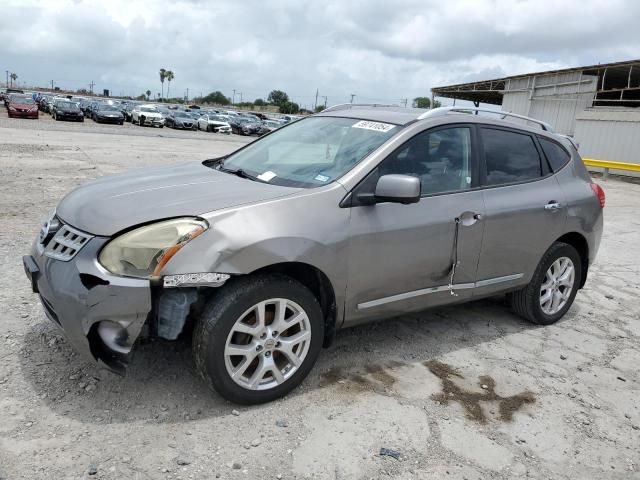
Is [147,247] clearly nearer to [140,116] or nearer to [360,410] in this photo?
[360,410]

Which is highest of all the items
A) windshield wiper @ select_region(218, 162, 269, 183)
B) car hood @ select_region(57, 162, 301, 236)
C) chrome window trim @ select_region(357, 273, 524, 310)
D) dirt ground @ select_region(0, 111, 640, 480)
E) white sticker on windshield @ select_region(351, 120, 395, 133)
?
white sticker on windshield @ select_region(351, 120, 395, 133)

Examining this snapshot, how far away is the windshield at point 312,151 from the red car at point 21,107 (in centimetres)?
3359

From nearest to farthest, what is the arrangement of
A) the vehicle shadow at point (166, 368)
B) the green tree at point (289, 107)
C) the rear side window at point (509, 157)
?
the vehicle shadow at point (166, 368) → the rear side window at point (509, 157) → the green tree at point (289, 107)

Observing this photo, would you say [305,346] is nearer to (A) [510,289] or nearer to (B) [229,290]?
(B) [229,290]

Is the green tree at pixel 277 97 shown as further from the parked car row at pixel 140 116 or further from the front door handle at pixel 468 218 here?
the front door handle at pixel 468 218

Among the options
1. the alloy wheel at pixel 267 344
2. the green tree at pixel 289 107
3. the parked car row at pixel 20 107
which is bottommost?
the alloy wheel at pixel 267 344

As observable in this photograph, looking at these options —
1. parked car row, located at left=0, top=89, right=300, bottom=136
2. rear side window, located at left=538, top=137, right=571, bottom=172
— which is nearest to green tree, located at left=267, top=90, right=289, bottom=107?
parked car row, located at left=0, top=89, right=300, bottom=136

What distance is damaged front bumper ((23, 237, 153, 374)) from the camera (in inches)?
106

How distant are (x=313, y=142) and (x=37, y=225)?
4.17 m

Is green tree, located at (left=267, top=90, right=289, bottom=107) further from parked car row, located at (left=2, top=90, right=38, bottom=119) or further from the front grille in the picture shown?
the front grille

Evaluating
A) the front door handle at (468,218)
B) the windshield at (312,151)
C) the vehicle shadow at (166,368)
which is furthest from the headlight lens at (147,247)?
the front door handle at (468,218)

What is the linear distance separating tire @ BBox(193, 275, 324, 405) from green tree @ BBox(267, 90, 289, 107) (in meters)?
97.0

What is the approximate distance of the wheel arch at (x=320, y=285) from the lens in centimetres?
317

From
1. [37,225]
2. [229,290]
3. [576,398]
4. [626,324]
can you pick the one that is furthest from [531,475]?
[37,225]
